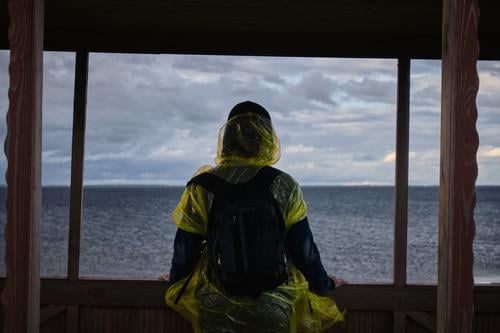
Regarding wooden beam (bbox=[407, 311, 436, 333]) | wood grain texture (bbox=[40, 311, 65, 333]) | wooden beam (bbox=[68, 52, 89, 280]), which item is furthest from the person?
wood grain texture (bbox=[40, 311, 65, 333])

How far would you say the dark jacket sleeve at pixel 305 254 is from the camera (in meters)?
2.19

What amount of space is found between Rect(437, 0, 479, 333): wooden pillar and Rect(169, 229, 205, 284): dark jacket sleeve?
32.9 inches

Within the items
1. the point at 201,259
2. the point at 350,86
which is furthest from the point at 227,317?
the point at 350,86

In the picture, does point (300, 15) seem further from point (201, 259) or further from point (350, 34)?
point (201, 259)

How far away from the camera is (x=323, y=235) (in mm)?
40406

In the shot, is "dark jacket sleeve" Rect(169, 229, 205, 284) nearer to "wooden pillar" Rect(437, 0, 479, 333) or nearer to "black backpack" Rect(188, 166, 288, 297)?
"black backpack" Rect(188, 166, 288, 297)

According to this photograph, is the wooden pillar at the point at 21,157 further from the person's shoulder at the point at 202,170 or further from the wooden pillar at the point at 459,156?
the wooden pillar at the point at 459,156

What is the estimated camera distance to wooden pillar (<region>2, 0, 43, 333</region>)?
6.77ft

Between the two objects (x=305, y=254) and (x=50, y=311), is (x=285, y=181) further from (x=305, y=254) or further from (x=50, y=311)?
(x=50, y=311)

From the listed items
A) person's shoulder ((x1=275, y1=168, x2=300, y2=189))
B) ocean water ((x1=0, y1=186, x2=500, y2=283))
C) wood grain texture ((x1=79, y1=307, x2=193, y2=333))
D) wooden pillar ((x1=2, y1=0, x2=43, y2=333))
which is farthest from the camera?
ocean water ((x1=0, y1=186, x2=500, y2=283))

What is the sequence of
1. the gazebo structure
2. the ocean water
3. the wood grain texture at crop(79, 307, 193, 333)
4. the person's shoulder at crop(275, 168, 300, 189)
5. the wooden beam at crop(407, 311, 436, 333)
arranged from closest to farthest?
1. the person's shoulder at crop(275, 168, 300, 189)
2. the wooden beam at crop(407, 311, 436, 333)
3. the gazebo structure
4. the wood grain texture at crop(79, 307, 193, 333)
5. the ocean water

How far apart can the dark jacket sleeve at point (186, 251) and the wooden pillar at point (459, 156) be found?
836 mm

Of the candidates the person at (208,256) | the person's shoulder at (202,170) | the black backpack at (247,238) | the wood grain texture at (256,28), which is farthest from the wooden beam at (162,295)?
the black backpack at (247,238)

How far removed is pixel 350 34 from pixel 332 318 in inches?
74.6
